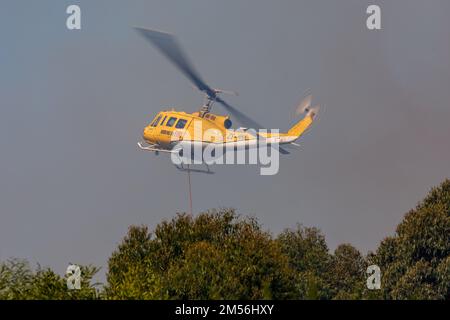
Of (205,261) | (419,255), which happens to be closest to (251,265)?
(205,261)

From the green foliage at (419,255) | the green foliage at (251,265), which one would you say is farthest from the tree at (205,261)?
the green foliage at (419,255)

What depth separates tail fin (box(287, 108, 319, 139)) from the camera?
14112 cm

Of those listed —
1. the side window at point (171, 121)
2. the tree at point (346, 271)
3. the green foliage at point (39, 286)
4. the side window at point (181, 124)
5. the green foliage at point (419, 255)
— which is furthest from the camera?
the tree at point (346, 271)

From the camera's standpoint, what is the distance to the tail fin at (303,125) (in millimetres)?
141125

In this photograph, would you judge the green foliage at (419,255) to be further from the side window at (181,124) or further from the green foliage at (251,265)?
the side window at (181,124)

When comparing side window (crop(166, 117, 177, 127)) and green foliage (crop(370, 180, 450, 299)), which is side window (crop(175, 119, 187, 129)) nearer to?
side window (crop(166, 117, 177, 127))

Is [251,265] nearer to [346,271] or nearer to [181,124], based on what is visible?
[181,124]

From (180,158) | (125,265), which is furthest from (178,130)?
(125,265)

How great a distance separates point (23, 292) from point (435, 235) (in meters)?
63.6

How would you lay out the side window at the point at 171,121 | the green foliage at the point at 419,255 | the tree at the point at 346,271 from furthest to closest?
the tree at the point at 346,271 → the green foliage at the point at 419,255 → the side window at the point at 171,121

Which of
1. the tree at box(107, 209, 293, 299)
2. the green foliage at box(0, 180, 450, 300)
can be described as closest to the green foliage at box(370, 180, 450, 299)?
the green foliage at box(0, 180, 450, 300)

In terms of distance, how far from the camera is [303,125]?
469 ft

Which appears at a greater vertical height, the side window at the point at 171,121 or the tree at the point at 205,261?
the side window at the point at 171,121
